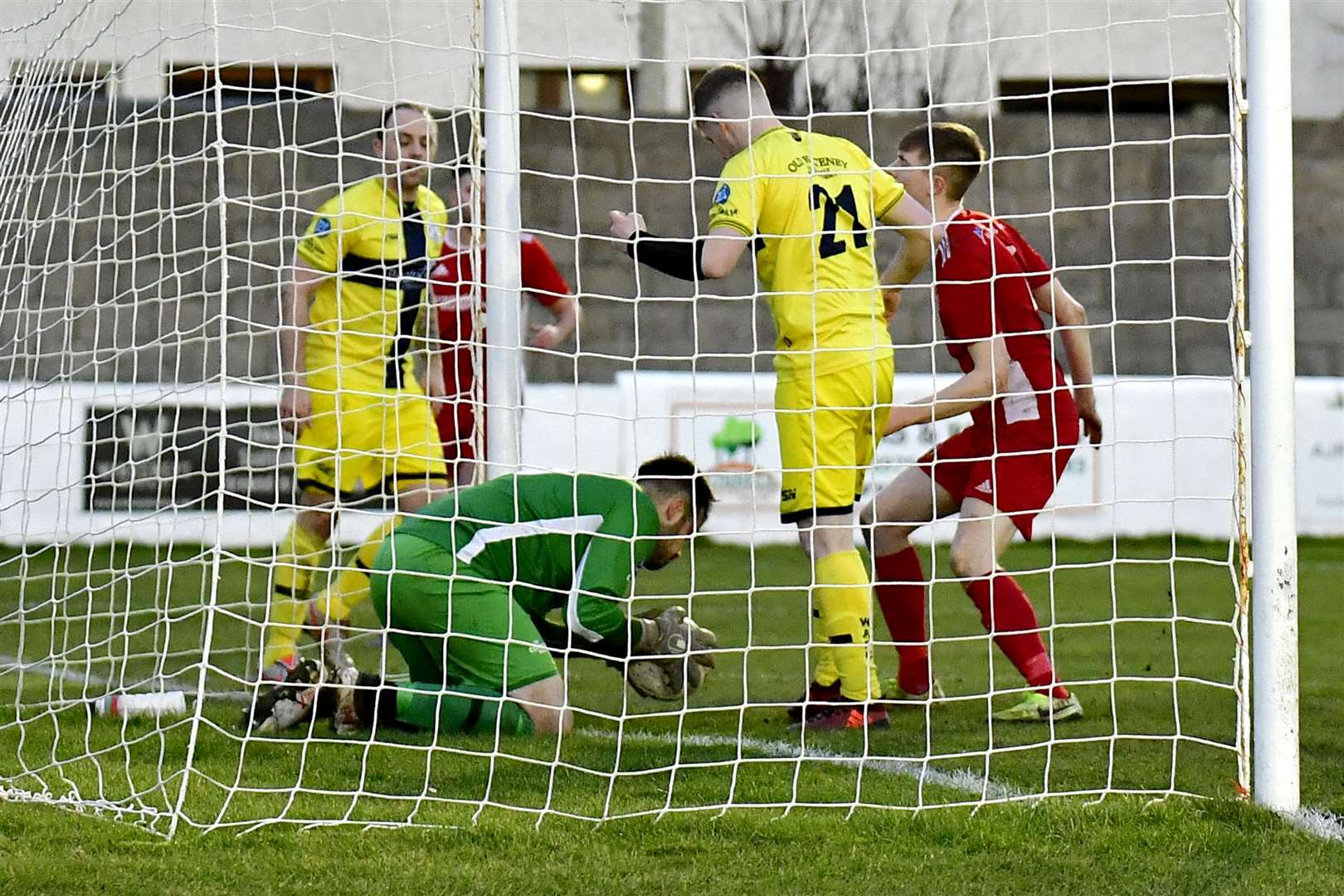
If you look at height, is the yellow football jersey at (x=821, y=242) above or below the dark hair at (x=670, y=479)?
above

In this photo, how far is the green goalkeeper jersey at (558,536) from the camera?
4559mm

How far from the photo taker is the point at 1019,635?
16.1ft

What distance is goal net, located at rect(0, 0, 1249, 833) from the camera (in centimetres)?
410

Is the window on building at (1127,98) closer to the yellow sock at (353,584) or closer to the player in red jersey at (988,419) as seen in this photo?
the player in red jersey at (988,419)

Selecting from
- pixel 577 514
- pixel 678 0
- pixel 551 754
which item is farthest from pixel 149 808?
pixel 678 0

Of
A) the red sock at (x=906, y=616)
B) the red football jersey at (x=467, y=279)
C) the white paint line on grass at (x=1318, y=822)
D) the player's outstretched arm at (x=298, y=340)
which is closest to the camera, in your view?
the white paint line on grass at (x=1318, y=822)

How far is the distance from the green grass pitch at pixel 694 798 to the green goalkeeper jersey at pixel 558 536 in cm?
26

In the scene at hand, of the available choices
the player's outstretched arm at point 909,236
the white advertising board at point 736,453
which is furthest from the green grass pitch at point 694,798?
the white advertising board at point 736,453

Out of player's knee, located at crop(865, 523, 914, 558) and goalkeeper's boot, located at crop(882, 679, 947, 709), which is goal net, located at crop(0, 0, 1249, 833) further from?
player's knee, located at crop(865, 523, 914, 558)

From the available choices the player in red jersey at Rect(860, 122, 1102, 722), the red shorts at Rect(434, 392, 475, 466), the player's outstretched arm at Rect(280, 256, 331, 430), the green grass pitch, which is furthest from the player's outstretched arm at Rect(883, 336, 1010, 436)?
the red shorts at Rect(434, 392, 475, 466)

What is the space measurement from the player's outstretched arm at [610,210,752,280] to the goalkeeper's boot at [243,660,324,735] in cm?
145

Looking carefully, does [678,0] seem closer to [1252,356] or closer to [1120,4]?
[1252,356]

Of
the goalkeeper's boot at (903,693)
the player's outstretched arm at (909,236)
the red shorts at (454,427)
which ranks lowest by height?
the goalkeeper's boot at (903,693)

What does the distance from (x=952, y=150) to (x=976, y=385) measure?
2.38 ft
